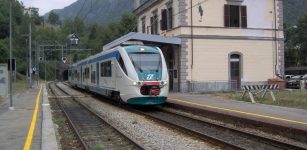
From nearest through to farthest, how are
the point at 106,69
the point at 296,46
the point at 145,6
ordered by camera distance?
the point at 106,69 → the point at 145,6 → the point at 296,46

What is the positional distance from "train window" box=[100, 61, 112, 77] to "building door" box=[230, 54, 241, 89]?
11.2 metres

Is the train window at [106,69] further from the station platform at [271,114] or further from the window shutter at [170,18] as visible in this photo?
the window shutter at [170,18]

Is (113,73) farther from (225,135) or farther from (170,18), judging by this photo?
(170,18)

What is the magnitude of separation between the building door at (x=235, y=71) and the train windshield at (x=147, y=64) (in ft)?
45.6

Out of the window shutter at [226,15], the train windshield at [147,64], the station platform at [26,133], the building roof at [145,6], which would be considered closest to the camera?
the station platform at [26,133]

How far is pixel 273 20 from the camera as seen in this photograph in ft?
113

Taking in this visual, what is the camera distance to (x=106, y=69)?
24328 mm

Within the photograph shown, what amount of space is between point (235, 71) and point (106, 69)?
40.8 feet

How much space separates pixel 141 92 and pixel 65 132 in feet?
18.2

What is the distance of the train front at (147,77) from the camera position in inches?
758

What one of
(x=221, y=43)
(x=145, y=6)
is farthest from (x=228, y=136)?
(x=145, y=6)

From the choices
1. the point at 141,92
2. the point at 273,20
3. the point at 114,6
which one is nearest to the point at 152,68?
the point at 141,92

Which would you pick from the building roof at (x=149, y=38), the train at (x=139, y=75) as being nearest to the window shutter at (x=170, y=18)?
the building roof at (x=149, y=38)

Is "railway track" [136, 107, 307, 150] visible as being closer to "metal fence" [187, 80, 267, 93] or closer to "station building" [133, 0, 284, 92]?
→ "metal fence" [187, 80, 267, 93]
